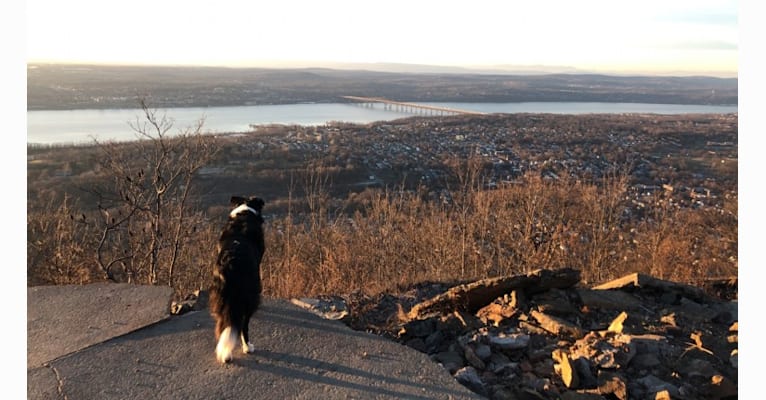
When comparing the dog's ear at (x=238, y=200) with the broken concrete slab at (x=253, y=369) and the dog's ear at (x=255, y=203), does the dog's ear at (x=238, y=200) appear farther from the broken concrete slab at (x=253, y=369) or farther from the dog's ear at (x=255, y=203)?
the broken concrete slab at (x=253, y=369)

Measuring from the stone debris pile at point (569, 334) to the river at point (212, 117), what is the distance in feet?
19.4

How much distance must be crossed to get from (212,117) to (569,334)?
80.6ft

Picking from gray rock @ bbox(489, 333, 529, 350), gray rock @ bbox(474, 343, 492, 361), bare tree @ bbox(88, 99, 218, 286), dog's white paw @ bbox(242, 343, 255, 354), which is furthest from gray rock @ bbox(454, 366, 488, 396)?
bare tree @ bbox(88, 99, 218, 286)

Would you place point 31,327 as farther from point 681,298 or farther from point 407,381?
point 681,298

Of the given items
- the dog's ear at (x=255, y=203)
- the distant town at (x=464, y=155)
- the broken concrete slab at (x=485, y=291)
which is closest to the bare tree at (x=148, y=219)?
the dog's ear at (x=255, y=203)

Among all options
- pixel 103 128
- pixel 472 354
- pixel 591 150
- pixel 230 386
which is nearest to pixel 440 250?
A: pixel 472 354

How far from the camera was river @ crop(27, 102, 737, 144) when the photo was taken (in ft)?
49.9

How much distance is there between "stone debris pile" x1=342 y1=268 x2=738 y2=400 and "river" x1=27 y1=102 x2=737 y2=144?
5.92m

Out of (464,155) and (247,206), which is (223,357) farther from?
(464,155)

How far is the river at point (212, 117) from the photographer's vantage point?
1520 centimetres

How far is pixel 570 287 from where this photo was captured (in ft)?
18.8

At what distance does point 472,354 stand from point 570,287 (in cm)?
204

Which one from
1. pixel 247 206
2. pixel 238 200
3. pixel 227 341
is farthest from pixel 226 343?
pixel 238 200

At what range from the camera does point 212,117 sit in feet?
85.7
